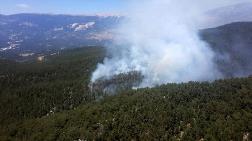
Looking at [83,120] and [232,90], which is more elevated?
[232,90]

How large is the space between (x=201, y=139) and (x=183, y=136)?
795 centimetres

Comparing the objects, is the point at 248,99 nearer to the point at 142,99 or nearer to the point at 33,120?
the point at 142,99

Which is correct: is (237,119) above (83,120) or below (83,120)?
above

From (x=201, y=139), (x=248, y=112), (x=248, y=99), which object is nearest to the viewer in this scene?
(x=201, y=139)

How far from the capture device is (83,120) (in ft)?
593

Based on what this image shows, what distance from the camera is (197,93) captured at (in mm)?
188375

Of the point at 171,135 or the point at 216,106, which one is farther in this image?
the point at 216,106

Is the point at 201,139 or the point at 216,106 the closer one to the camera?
the point at 201,139

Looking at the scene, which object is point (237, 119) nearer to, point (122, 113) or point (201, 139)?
point (201, 139)

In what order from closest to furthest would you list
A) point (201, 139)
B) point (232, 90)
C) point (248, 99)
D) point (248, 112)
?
point (201, 139), point (248, 112), point (248, 99), point (232, 90)

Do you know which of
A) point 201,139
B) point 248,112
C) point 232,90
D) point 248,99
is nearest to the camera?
point 201,139

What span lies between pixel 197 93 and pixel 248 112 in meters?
35.3

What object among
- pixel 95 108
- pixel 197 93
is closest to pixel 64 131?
pixel 95 108

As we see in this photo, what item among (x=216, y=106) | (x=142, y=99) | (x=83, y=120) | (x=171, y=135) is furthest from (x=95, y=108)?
(x=216, y=106)
